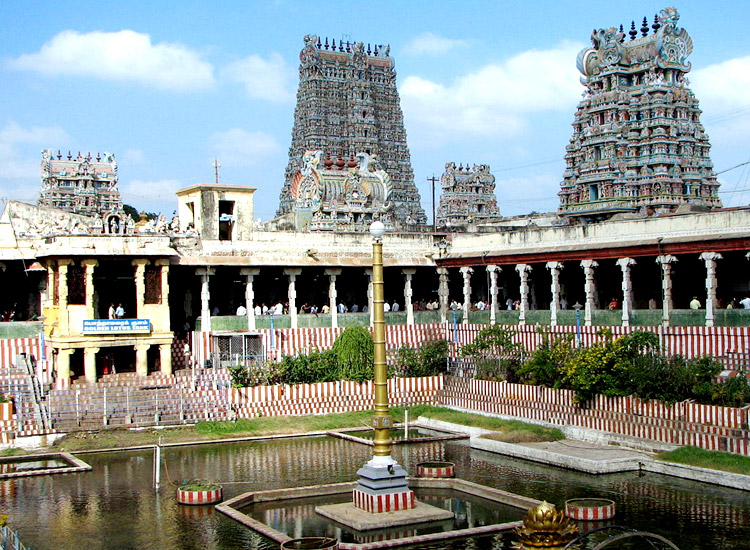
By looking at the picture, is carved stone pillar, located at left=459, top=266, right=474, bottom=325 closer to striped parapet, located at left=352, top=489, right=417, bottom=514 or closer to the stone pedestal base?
striped parapet, located at left=352, top=489, right=417, bottom=514

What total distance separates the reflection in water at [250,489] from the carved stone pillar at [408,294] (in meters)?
10.4

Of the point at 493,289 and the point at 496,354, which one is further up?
the point at 493,289

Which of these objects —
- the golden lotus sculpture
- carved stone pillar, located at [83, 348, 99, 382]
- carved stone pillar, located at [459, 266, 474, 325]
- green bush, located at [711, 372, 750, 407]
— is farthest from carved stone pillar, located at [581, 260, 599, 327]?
the golden lotus sculpture


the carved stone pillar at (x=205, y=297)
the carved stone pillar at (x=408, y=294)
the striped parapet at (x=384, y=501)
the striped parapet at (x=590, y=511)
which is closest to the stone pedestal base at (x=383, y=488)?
the striped parapet at (x=384, y=501)

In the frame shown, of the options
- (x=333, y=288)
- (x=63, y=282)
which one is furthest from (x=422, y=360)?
(x=63, y=282)

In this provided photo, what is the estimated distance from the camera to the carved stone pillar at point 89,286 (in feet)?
120

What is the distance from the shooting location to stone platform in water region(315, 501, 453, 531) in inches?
838

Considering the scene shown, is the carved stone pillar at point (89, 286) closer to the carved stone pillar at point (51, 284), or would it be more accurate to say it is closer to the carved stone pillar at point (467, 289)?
the carved stone pillar at point (51, 284)

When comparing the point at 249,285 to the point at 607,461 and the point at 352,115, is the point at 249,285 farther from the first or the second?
the point at 352,115

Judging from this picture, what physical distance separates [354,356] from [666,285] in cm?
1140

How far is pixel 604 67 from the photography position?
57656 millimetres

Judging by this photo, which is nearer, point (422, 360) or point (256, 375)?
point (256, 375)

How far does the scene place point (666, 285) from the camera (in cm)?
3328

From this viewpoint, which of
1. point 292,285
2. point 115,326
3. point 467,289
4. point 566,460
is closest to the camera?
point 566,460
